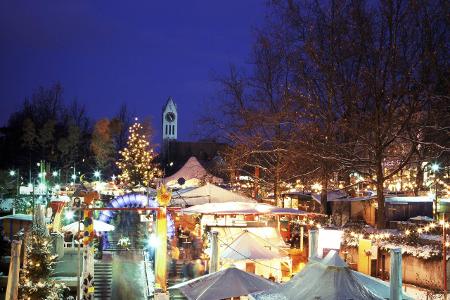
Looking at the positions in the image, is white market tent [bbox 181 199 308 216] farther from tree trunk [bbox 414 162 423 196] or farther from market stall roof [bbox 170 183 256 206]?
tree trunk [bbox 414 162 423 196]

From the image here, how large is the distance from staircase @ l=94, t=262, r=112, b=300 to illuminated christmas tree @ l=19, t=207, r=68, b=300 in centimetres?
282

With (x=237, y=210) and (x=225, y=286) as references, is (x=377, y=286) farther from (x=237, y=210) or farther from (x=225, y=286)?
(x=237, y=210)

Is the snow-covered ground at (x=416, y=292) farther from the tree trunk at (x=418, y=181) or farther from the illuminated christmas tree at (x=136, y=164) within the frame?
the illuminated christmas tree at (x=136, y=164)

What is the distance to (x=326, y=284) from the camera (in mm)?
10102

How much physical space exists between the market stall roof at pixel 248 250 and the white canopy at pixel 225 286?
9.96 feet

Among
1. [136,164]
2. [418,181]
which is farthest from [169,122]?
[418,181]

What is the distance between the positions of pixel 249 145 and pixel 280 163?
2.11m

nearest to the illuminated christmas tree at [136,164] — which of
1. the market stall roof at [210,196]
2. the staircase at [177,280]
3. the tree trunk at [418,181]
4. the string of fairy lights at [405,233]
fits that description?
the market stall roof at [210,196]

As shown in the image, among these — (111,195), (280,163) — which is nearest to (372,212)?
(280,163)

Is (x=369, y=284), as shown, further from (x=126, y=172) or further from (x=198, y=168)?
(x=126, y=172)

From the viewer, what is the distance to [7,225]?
2777cm

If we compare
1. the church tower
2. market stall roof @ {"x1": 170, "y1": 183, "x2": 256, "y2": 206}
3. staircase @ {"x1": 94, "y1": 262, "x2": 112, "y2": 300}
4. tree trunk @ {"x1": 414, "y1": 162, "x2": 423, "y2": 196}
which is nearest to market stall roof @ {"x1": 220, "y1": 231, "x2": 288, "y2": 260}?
staircase @ {"x1": 94, "y1": 262, "x2": 112, "y2": 300}

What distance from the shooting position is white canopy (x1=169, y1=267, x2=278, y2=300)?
1241 cm

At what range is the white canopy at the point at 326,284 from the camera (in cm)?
986
